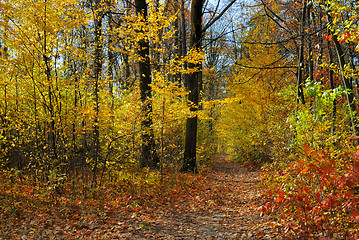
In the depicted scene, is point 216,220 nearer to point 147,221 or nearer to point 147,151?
point 147,221

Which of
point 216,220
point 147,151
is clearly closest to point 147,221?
point 216,220

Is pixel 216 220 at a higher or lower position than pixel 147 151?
lower

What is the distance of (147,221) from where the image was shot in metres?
5.00

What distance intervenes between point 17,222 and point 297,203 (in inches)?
189

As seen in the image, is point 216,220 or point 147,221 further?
point 216,220

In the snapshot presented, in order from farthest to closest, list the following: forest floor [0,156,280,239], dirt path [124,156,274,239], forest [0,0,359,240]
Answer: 1. dirt path [124,156,274,239]
2. forest floor [0,156,280,239]
3. forest [0,0,359,240]

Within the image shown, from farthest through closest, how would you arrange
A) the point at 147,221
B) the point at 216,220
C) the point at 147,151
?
the point at 147,151, the point at 216,220, the point at 147,221

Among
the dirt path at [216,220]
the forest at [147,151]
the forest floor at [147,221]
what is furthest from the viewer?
the dirt path at [216,220]

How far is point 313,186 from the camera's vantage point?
3.76m

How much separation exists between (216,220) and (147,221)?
57.1 inches

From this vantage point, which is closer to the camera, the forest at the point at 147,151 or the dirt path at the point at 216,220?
the forest at the point at 147,151

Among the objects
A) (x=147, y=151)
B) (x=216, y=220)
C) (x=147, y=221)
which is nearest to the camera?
(x=147, y=221)

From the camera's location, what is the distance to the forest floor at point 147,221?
13.8 feet

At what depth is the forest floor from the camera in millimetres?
4219
